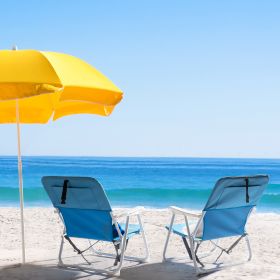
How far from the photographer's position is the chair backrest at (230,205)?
430 cm

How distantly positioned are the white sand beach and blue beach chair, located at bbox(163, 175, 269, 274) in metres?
0.23

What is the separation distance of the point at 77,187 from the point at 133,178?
31.6 meters

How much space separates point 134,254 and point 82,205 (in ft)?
4.10

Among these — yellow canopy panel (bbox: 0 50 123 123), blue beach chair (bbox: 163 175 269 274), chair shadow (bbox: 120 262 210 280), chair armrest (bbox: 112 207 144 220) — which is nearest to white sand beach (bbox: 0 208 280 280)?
chair shadow (bbox: 120 262 210 280)

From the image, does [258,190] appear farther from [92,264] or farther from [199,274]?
[92,264]

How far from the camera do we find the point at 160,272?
4.48 metres

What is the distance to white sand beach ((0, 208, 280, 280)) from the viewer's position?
14.3 feet

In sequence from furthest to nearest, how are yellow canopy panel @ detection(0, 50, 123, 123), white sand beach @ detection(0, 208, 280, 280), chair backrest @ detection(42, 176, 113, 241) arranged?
white sand beach @ detection(0, 208, 280, 280) < chair backrest @ detection(42, 176, 113, 241) < yellow canopy panel @ detection(0, 50, 123, 123)

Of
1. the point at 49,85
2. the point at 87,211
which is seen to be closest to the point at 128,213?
the point at 87,211

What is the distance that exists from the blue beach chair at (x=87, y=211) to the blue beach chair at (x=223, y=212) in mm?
492

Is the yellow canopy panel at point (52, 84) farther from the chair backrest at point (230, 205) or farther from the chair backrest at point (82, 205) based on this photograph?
the chair backrest at point (230, 205)

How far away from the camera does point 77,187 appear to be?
4.28 m

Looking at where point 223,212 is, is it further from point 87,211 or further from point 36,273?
point 36,273

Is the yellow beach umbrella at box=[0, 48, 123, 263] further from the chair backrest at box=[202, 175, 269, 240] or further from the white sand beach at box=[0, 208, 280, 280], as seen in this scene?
the chair backrest at box=[202, 175, 269, 240]
